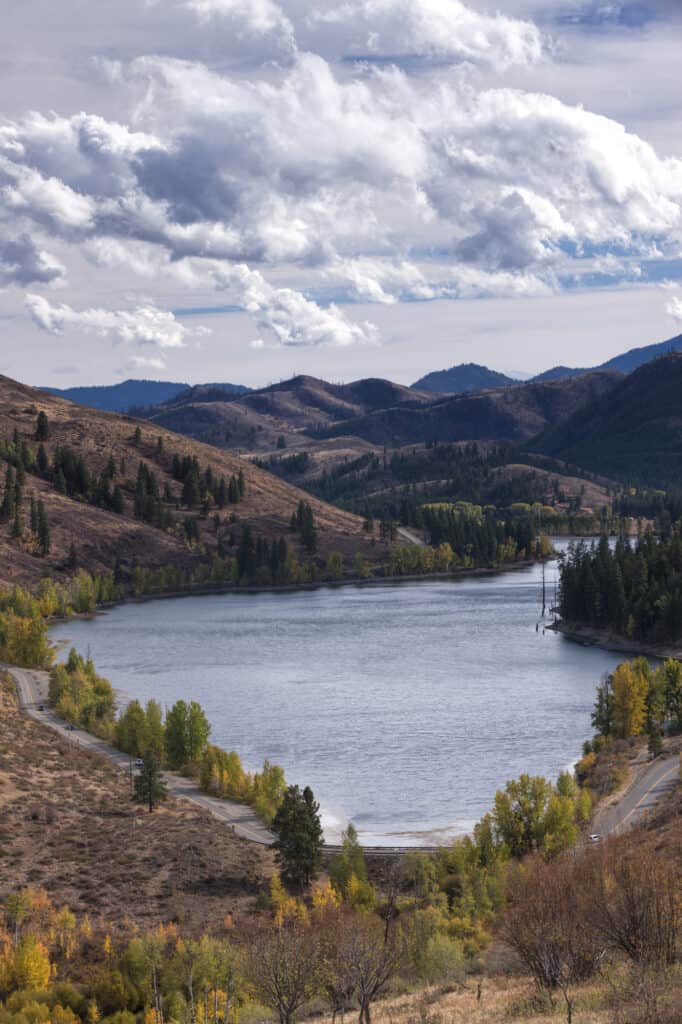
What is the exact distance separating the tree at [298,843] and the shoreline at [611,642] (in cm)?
9043

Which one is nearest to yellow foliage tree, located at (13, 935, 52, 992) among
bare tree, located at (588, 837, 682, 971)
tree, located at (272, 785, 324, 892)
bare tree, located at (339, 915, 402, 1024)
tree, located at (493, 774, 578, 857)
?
bare tree, located at (339, 915, 402, 1024)

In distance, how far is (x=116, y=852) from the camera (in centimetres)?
7212

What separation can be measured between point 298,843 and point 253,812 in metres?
17.4

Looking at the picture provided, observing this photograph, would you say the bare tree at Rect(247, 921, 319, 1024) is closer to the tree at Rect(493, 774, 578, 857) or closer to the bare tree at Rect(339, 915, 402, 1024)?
the bare tree at Rect(339, 915, 402, 1024)

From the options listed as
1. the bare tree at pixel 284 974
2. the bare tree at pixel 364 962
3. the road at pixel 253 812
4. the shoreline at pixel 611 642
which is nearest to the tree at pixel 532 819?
the road at pixel 253 812

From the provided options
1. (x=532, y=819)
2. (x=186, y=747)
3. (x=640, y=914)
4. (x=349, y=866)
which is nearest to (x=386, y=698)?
(x=186, y=747)

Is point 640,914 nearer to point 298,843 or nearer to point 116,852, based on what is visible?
point 298,843

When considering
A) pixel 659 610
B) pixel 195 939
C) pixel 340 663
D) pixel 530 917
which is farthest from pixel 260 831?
pixel 659 610

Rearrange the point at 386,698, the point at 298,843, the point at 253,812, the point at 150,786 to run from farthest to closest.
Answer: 1. the point at 386,698
2. the point at 253,812
3. the point at 150,786
4. the point at 298,843

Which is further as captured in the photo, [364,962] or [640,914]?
[364,962]

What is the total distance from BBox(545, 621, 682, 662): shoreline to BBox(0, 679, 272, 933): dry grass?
293ft

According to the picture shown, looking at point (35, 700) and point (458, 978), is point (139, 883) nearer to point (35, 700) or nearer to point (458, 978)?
point (458, 978)

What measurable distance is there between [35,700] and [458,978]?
8849cm

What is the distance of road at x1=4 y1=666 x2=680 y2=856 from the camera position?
76125mm
